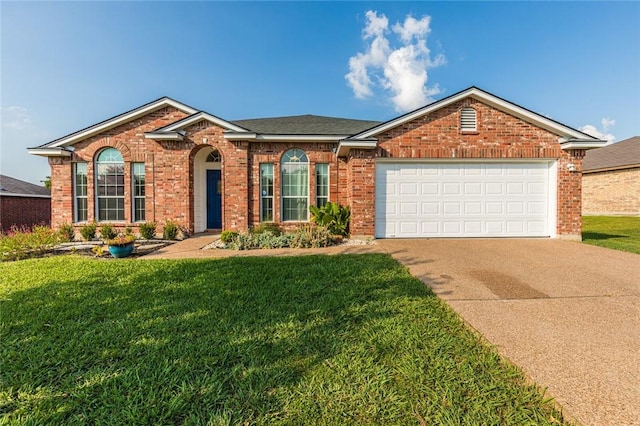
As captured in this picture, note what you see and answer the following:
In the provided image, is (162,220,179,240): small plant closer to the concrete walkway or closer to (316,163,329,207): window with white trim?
the concrete walkway

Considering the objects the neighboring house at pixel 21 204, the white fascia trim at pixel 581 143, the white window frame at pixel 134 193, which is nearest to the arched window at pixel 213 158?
the white window frame at pixel 134 193

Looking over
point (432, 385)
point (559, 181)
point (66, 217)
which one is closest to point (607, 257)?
point (559, 181)

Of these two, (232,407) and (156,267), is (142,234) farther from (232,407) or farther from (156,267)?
(232,407)

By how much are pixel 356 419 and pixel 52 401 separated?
2236mm

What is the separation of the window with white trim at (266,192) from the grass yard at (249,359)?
5.82m

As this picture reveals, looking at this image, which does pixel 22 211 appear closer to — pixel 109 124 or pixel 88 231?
pixel 88 231

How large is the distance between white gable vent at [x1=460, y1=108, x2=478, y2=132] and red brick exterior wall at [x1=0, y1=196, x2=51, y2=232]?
740 inches

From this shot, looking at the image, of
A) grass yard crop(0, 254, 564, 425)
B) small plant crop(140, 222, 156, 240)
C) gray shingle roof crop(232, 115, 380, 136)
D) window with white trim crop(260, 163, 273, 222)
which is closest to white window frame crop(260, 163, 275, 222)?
window with white trim crop(260, 163, 273, 222)

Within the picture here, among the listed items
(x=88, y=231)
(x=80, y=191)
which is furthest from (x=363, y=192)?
(x=80, y=191)

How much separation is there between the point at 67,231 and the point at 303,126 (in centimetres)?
936

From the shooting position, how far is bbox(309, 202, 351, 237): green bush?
8977 mm

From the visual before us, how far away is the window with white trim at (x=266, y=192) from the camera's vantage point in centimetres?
1008

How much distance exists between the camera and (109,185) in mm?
10070

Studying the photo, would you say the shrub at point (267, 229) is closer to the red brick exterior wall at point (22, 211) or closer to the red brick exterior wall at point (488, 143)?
the red brick exterior wall at point (488, 143)
